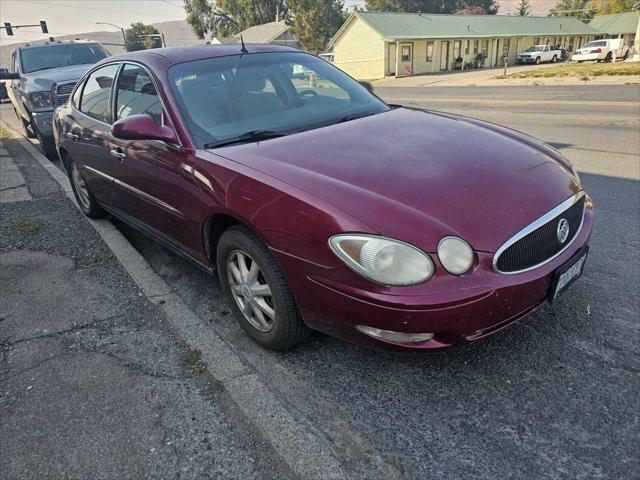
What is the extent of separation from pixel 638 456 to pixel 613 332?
3.16ft

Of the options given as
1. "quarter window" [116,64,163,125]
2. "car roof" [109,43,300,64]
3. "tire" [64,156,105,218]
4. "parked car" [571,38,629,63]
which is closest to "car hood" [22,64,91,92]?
"tire" [64,156,105,218]

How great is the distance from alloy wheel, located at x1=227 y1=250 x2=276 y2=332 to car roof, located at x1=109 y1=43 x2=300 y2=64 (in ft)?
5.25

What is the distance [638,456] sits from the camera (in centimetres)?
203

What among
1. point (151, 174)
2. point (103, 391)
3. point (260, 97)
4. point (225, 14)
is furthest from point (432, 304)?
point (225, 14)

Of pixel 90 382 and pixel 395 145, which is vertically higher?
pixel 395 145

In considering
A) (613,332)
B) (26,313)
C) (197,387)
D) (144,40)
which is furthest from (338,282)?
(144,40)

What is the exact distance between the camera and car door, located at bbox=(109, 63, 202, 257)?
3.12 m

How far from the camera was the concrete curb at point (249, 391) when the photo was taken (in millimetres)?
2119

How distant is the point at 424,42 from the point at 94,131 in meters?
42.3

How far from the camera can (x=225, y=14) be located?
7119cm

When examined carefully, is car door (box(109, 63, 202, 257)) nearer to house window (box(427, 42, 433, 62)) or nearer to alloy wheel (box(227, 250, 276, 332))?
alloy wheel (box(227, 250, 276, 332))

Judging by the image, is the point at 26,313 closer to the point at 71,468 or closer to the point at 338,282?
the point at 71,468

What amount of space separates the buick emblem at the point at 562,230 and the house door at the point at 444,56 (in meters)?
45.6

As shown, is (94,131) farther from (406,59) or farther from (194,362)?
(406,59)
